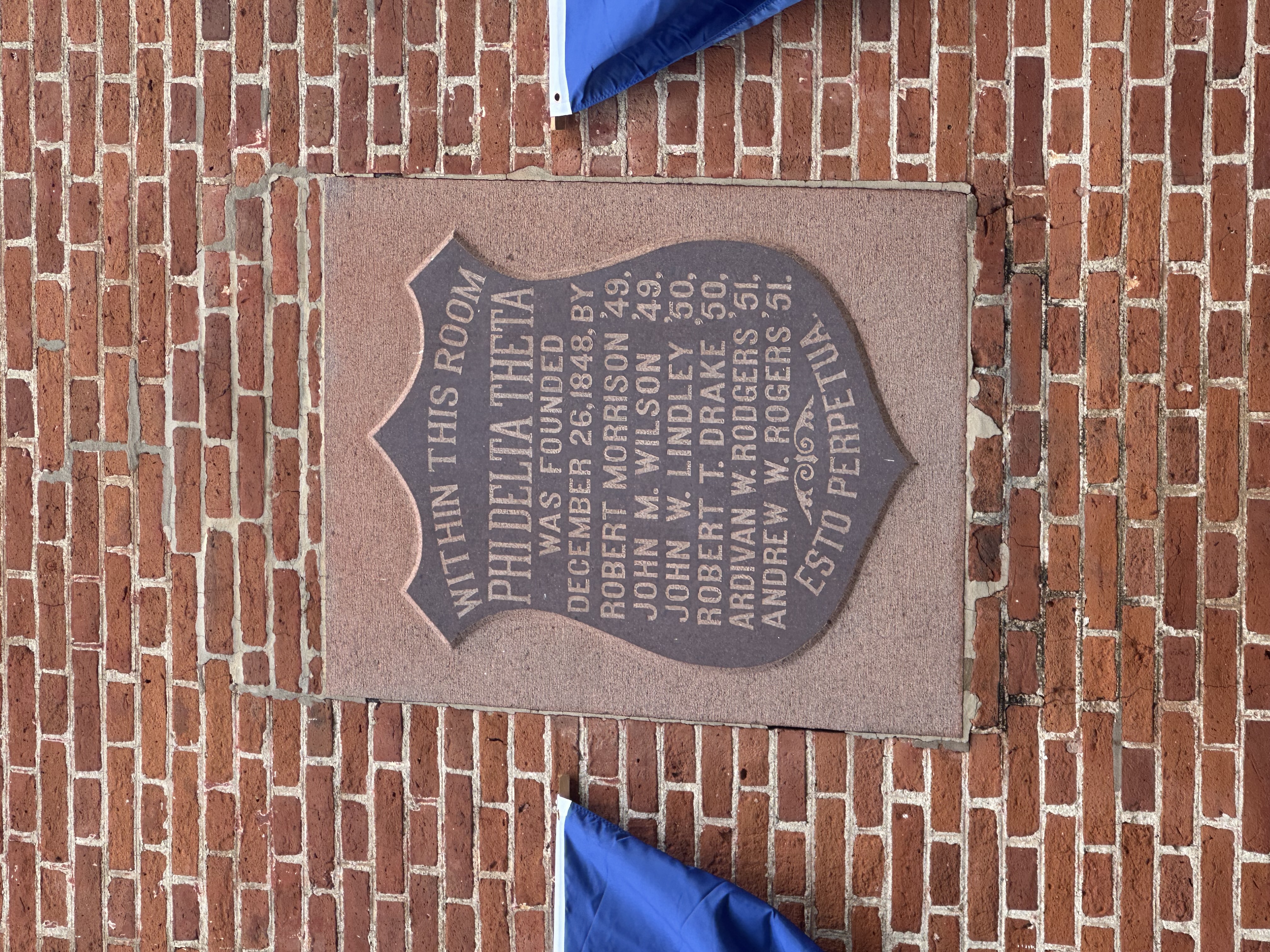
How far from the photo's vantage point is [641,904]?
2.12 m

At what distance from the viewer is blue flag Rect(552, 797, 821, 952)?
2055 mm

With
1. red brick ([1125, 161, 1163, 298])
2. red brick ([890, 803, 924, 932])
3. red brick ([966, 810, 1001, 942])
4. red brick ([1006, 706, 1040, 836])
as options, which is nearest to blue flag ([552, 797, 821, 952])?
red brick ([890, 803, 924, 932])

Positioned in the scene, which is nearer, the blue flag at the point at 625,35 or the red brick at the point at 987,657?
the blue flag at the point at 625,35

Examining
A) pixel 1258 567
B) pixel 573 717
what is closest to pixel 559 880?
pixel 573 717

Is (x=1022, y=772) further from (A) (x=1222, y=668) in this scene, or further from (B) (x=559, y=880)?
(B) (x=559, y=880)

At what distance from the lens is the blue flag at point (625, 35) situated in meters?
2.03

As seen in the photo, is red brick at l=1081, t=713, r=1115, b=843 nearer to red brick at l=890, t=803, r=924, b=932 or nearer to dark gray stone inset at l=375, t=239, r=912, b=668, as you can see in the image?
red brick at l=890, t=803, r=924, b=932

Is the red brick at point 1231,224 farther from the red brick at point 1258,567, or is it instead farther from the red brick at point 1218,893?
the red brick at point 1218,893

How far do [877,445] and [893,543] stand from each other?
0.24 m

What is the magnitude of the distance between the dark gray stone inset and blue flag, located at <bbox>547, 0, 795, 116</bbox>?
1.35ft

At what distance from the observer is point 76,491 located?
2400 mm

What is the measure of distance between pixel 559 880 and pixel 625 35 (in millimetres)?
1948

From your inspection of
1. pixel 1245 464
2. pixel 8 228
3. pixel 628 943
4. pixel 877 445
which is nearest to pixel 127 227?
pixel 8 228

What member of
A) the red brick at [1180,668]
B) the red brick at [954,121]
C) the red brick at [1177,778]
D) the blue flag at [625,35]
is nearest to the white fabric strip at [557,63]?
the blue flag at [625,35]
